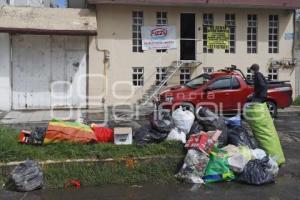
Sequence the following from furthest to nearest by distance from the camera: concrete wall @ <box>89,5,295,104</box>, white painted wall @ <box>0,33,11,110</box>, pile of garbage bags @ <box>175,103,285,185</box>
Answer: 1. concrete wall @ <box>89,5,295,104</box>
2. white painted wall @ <box>0,33,11,110</box>
3. pile of garbage bags @ <box>175,103,285,185</box>

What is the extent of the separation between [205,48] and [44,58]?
24.3ft

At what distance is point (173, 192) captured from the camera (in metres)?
8.29

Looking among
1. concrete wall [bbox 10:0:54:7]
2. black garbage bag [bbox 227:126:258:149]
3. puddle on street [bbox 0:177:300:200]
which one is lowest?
puddle on street [bbox 0:177:300:200]

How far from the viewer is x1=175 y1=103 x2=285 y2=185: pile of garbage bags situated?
8766 millimetres

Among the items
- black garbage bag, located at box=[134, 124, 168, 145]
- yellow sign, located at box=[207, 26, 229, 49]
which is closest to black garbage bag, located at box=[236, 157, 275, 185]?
black garbage bag, located at box=[134, 124, 168, 145]

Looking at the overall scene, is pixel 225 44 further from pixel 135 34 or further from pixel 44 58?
pixel 44 58

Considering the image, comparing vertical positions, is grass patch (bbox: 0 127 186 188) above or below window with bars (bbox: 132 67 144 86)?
below

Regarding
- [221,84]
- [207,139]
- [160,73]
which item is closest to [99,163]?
[207,139]

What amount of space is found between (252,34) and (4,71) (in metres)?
11.6

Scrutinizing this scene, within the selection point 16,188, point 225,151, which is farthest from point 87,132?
point 225,151

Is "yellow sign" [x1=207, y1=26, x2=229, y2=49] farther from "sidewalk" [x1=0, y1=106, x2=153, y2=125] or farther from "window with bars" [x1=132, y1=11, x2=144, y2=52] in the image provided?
"sidewalk" [x1=0, y1=106, x2=153, y2=125]

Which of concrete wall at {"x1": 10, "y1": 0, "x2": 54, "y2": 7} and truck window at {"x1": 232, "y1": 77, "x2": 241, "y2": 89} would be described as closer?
truck window at {"x1": 232, "y1": 77, "x2": 241, "y2": 89}

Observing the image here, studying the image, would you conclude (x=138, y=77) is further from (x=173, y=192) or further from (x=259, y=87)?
(x=173, y=192)

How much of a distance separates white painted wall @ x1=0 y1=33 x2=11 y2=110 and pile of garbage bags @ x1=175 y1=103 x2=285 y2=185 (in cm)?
1400
